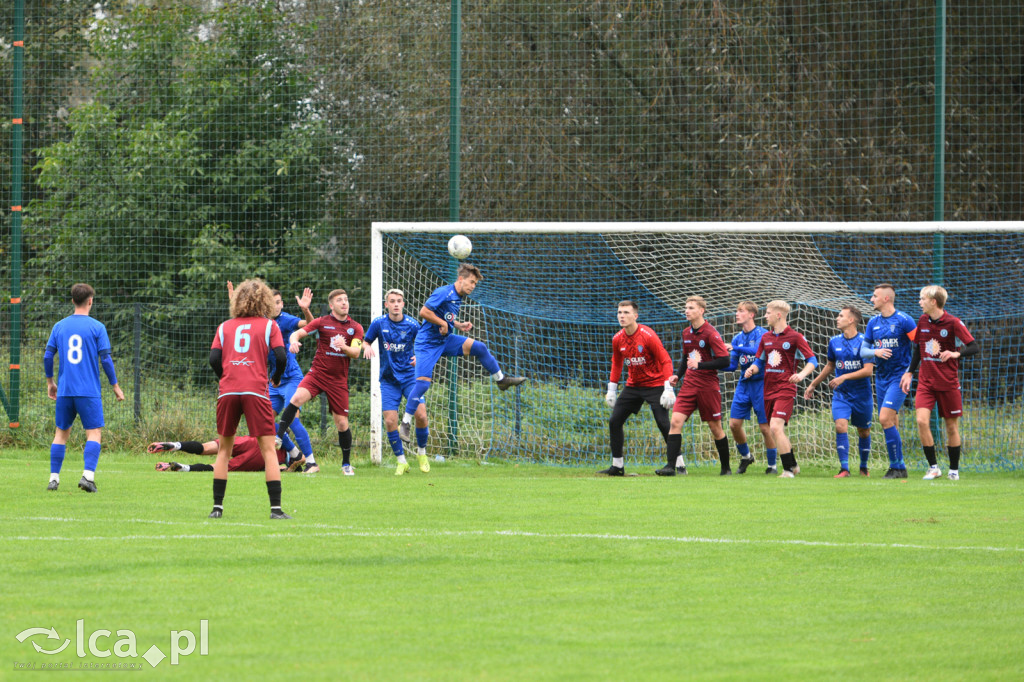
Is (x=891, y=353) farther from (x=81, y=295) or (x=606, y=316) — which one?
(x=81, y=295)

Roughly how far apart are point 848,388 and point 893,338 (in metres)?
0.79

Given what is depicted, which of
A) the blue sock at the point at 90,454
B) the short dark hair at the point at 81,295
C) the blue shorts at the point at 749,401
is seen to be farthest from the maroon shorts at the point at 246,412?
the blue shorts at the point at 749,401

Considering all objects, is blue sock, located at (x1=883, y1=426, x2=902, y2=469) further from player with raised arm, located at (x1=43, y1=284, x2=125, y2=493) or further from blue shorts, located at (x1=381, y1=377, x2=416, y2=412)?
player with raised arm, located at (x1=43, y1=284, x2=125, y2=493)

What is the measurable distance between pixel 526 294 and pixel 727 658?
11.3 metres

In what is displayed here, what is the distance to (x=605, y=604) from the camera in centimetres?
537

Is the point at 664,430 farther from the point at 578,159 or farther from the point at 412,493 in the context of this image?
the point at 578,159

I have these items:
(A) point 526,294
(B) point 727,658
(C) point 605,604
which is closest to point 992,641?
(B) point 727,658

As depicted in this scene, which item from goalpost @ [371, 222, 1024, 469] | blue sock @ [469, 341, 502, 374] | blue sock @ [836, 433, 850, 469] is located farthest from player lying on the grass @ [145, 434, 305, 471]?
blue sock @ [836, 433, 850, 469]

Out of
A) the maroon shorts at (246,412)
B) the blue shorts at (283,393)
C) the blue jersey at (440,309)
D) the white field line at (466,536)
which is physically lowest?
the white field line at (466,536)

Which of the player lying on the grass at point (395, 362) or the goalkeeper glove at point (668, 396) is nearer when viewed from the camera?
the goalkeeper glove at point (668, 396)

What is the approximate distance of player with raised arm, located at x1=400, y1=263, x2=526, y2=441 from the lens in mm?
12664

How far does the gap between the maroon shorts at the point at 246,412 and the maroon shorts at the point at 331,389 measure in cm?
446

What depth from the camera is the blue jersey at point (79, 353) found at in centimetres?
1002

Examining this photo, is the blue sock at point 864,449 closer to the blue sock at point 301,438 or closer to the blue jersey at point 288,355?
the blue sock at point 301,438
